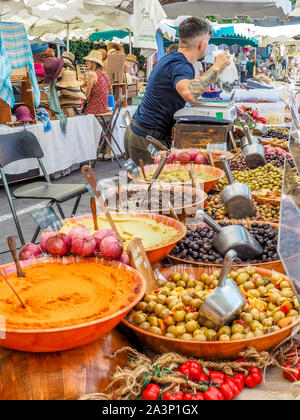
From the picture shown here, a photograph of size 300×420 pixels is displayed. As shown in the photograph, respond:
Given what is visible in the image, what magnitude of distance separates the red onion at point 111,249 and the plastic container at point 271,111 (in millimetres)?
4773

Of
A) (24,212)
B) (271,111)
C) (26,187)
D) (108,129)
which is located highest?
(271,111)

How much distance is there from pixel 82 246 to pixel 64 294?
8.8 inches

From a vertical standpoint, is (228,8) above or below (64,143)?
above

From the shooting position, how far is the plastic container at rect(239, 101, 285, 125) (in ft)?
18.5

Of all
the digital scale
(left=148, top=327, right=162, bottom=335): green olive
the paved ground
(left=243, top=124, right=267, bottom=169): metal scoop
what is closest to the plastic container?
the paved ground

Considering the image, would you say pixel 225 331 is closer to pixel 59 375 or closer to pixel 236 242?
pixel 59 375

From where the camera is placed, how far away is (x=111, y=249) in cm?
127

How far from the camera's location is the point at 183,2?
704cm

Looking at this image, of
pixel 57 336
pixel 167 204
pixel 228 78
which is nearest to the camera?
pixel 57 336

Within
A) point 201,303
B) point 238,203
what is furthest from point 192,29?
point 201,303

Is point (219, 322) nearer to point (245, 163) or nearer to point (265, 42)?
point (245, 163)

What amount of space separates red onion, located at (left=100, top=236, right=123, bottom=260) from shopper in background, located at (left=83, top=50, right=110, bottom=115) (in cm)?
649

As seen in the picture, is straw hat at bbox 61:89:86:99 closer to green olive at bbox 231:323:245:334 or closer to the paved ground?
the paved ground
